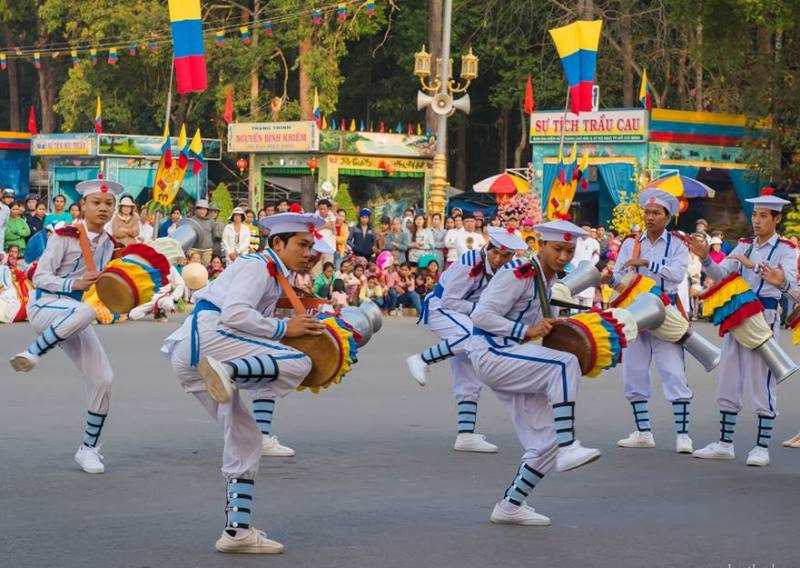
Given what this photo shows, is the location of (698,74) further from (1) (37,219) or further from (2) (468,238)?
(1) (37,219)

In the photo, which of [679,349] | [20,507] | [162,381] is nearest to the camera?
[20,507]

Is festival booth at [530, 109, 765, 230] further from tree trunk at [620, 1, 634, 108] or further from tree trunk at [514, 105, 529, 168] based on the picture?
tree trunk at [514, 105, 529, 168]

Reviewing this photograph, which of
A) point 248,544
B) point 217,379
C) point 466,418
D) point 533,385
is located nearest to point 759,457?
point 466,418

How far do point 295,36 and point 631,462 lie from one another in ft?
122

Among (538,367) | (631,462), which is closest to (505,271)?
(538,367)

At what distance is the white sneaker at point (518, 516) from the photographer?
7750mm

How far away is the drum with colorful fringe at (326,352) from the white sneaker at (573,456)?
1238 millimetres

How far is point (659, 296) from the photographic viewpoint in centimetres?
1059

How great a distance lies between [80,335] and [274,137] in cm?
3028

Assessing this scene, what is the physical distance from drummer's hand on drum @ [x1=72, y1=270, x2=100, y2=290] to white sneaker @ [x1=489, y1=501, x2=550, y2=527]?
9.53 ft

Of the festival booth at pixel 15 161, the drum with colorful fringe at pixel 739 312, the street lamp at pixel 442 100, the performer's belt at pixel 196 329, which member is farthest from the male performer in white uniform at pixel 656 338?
the festival booth at pixel 15 161

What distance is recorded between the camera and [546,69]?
45406mm

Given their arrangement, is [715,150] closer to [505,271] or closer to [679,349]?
[679,349]

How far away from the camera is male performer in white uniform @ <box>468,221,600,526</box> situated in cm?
762
